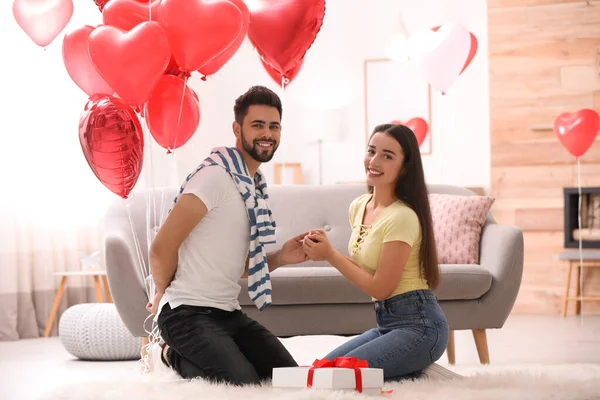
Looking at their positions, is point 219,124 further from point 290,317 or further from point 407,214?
point 407,214

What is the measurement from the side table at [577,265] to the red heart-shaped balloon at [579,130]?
0.79m

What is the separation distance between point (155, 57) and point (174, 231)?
673mm

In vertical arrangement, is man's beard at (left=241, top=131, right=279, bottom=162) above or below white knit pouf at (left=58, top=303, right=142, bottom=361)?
above

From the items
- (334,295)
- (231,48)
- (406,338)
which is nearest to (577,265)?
(334,295)

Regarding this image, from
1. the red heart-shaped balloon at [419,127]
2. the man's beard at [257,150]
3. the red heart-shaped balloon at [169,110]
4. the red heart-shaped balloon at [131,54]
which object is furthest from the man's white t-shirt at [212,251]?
the red heart-shaped balloon at [419,127]

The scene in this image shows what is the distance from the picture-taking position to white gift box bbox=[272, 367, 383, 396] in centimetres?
241

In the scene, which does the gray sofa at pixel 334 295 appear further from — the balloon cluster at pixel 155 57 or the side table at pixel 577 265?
the side table at pixel 577 265

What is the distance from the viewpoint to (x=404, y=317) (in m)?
2.66

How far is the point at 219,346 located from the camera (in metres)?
2.59

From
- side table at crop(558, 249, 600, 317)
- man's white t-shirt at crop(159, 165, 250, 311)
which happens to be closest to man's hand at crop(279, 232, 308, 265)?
man's white t-shirt at crop(159, 165, 250, 311)

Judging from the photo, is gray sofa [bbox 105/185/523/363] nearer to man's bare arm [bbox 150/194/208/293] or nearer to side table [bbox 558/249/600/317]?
man's bare arm [bbox 150/194/208/293]

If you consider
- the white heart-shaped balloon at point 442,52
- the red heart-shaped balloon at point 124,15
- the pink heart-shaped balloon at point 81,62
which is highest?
the white heart-shaped balloon at point 442,52

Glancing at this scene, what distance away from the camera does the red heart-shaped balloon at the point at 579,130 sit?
5688 millimetres

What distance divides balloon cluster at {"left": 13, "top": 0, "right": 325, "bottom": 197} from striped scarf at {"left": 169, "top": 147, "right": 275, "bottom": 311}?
0.48m
